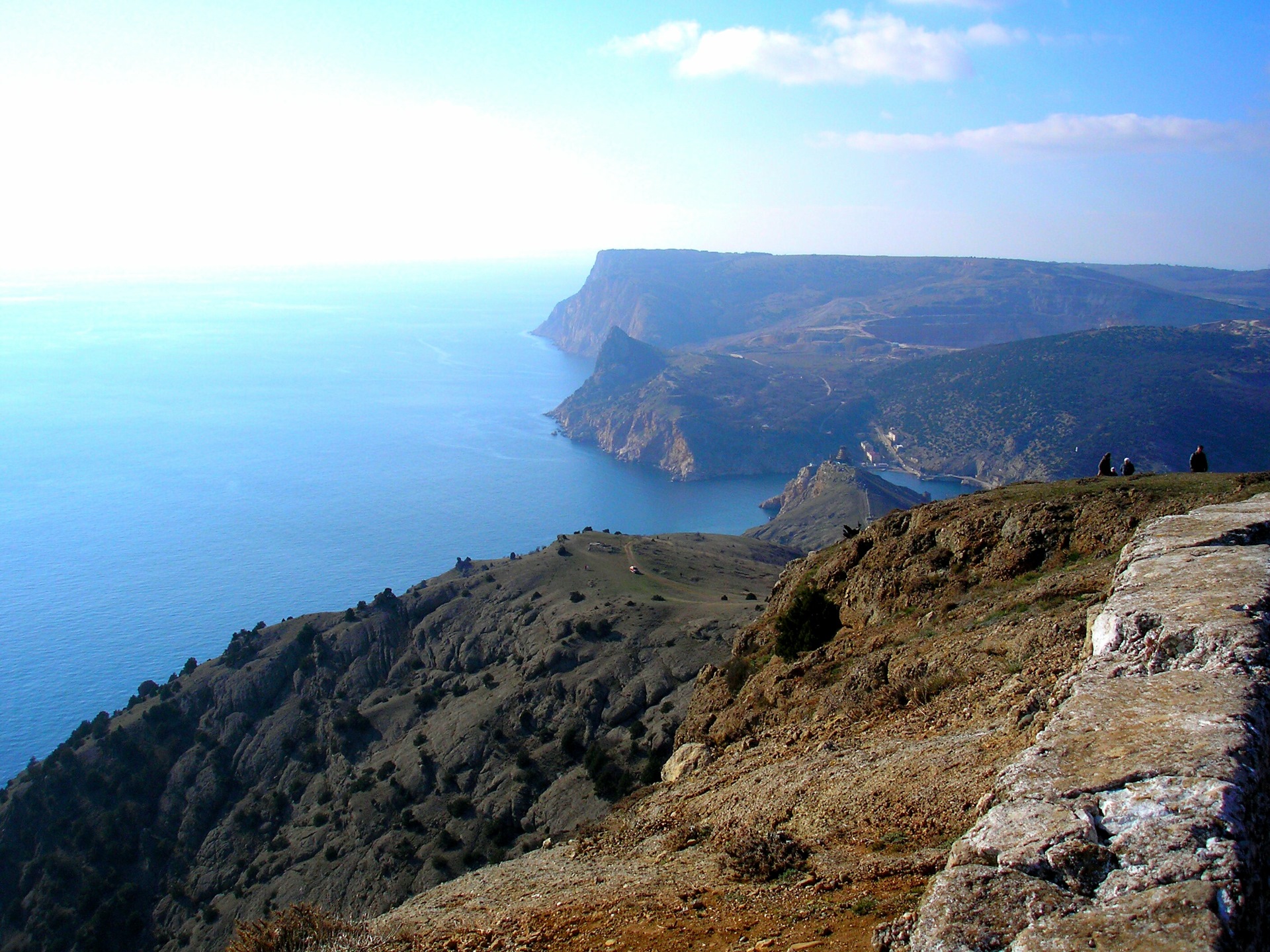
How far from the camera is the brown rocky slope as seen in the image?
281 inches

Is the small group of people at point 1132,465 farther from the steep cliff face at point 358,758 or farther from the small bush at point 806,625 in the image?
the steep cliff face at point 358,758

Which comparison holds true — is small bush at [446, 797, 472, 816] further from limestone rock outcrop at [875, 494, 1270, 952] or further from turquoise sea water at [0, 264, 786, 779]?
turquoise sea water at [0, 264, 786, 779]

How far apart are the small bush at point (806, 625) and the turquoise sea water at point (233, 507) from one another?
59.2 meters

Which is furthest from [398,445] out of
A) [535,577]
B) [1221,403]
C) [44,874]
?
[1221,403]

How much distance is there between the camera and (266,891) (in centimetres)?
3334

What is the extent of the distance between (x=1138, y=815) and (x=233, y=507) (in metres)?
112

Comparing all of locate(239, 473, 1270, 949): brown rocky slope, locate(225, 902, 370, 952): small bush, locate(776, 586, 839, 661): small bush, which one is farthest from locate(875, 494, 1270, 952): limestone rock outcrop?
locate(776, 586, 839, 661): small bush

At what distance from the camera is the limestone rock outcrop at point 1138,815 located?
159 inches

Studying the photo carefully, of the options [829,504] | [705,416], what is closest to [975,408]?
[705,416]

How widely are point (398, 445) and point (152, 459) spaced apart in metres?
36.1

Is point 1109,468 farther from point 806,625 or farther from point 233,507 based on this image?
point 233,507

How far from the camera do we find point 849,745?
35.8 ft

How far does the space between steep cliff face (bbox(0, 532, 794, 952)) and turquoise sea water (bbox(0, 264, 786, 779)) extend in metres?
17.9

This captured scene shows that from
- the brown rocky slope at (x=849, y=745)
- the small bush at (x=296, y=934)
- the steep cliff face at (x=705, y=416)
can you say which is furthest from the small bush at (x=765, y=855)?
the steep cliff face at (x=705, y=416)
